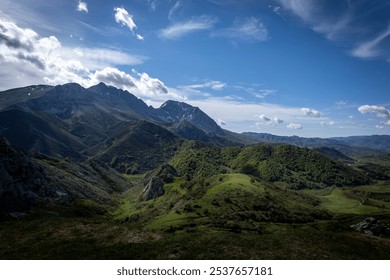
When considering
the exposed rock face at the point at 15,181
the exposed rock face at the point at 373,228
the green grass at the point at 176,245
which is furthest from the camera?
the exposed rock face at the point at 373,228

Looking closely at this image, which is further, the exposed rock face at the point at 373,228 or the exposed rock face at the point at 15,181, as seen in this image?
the exposed rock face at the point at 373,228

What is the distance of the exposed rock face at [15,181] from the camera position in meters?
71.9

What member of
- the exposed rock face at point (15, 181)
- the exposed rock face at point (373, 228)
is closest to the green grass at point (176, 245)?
the exposed rock face at point (15, 181)

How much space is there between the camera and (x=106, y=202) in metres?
180

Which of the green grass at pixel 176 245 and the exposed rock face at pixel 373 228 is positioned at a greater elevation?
the green grass at pixel 176 245

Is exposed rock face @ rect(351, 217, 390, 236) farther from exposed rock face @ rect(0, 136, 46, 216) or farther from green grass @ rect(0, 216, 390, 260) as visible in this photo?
exposed rock face @ rect(0, 136, 46, 216)

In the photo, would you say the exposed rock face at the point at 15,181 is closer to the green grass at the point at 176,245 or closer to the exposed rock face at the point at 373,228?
the green grass at the point at 176,245

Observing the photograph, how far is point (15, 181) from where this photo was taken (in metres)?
88.5

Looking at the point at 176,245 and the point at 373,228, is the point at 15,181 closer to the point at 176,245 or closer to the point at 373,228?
the point at 176,245

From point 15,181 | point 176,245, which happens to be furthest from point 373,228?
point 15,181

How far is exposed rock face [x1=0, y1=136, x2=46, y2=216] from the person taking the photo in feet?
236

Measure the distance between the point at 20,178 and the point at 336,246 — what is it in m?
96.6

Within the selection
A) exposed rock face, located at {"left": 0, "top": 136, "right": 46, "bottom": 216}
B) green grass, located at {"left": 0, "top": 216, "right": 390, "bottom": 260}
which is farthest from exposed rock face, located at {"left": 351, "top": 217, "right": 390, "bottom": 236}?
exposed rock face, located at {"left": 0, "top": 136, "right": 46, "bottom": 216}
